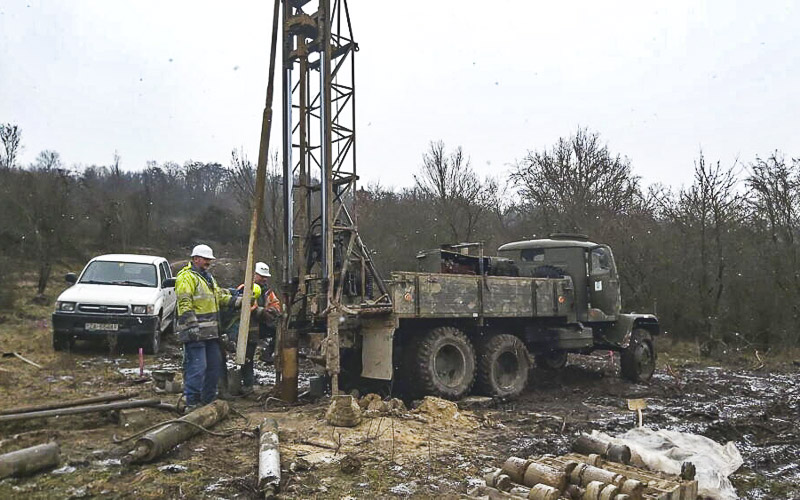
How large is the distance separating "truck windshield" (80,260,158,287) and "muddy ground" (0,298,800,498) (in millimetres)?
1364

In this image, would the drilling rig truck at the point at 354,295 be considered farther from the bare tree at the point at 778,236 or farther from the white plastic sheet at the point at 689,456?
the bare tree at the point at 778,236

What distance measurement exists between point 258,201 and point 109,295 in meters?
4.75

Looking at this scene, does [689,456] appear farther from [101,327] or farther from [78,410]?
[101,327]

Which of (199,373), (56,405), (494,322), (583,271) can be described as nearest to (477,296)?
(494,322)

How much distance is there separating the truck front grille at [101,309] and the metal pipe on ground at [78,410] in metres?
4.99

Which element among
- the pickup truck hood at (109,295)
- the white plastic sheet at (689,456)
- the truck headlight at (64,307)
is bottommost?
the white plastic sheet at (689,456)

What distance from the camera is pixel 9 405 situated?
6922 mm

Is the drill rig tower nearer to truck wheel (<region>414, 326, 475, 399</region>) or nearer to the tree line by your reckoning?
truck wheel (<region>414, 326, 475, 399</region>)

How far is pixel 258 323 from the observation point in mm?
8336

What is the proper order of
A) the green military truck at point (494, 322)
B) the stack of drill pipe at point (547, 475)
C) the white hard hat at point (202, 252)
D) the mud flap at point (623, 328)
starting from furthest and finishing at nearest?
the mud flap at point (623, 328), the green military truck at point (494, 322), the white hard hat at point (202, 252), the stack of drill pipe at point (547, 475)

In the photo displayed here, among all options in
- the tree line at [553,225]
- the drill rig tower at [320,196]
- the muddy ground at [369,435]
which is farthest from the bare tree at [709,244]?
the drill rig tower at [320,196]

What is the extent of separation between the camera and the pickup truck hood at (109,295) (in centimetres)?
1055

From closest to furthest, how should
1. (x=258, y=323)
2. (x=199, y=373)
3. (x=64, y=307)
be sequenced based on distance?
1. (x=199, y=373)
2. (x=258, y=323)
3. (x=64, y=307)

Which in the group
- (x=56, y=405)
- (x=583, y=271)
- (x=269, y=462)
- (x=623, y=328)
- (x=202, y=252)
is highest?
(x=202, y=252)
